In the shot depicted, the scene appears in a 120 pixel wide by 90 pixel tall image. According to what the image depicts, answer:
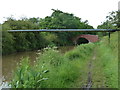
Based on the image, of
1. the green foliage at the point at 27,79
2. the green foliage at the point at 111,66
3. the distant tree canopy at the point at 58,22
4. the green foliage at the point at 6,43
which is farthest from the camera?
the distant tree canopy at the point at 58,22

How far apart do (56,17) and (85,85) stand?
95.3 ft

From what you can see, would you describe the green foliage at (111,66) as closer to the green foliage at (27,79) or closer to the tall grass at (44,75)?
the tall grass at (44,75)

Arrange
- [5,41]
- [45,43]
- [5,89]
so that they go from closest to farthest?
1. [5,89]
2. [5,41]
3. [45,43]

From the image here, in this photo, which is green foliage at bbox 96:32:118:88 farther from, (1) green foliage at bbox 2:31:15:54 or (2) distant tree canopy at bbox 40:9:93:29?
(2) distant tree canopy at bbox 40:9:93:29

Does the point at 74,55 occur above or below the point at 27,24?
below

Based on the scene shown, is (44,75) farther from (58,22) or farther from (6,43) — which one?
(58,22)

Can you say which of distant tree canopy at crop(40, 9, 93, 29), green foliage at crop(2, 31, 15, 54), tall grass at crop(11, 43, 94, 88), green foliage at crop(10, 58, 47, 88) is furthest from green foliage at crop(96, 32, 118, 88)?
distant tree canopy at crop(40, 9, 93, 29)

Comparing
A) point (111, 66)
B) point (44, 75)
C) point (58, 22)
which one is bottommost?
point (111, 66)

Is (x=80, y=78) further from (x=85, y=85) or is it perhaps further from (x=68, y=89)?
(x=68, y=89)

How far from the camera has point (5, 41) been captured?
15.1m

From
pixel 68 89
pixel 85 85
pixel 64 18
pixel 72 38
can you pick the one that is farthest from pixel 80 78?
pixel 72 38

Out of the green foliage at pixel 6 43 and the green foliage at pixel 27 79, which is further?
the green foliage at pixel 6 43

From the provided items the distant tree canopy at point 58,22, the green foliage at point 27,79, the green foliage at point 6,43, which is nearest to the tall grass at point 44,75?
the green foliage at point 27,79

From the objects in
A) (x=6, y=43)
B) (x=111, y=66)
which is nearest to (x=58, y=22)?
(x=6, y=43)
